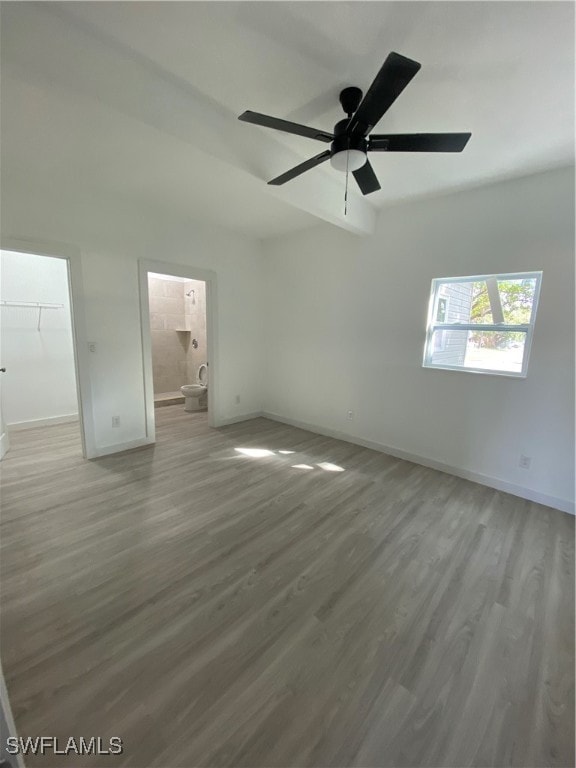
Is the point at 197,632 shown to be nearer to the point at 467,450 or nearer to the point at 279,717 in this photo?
the point at 279,717

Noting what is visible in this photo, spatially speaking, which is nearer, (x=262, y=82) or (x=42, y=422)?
(x=262, y=82)

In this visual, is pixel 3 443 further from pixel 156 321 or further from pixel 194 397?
pixel 156 321

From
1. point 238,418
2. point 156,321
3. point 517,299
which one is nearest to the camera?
point 517,299

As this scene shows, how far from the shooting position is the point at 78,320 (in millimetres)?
3047

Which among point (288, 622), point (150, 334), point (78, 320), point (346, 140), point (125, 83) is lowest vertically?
point (288, 622)

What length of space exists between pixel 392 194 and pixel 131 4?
2456 mm

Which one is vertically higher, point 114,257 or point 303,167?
Result: point 303,167

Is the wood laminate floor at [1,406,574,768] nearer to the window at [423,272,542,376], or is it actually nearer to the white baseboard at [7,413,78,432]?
the window at [423,272,542,376]

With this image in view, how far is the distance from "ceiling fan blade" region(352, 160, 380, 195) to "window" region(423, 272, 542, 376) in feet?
4.41

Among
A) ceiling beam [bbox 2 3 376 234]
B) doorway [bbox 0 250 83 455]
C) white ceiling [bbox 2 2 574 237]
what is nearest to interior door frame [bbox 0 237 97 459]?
white ceiling [bbox 2 2 574 237]

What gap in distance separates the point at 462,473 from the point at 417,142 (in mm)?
2872

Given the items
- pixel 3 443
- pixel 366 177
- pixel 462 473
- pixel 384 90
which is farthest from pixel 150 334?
pixel 462 473

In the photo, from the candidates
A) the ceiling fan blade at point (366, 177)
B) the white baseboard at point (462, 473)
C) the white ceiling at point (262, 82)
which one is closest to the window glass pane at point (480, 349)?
the white baseboard at point (462, 473)

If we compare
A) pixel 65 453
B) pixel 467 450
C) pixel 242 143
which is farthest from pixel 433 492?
pixel 65 453
